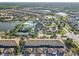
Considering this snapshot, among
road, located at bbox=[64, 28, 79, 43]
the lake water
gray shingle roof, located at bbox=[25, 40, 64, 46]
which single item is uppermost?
the lake water

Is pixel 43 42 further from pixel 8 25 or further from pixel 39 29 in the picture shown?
pixel 8 25

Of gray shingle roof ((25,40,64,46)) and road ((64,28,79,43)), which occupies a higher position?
road ((64,28,79,43))

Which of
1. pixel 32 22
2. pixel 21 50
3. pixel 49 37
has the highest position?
pixel 32 22

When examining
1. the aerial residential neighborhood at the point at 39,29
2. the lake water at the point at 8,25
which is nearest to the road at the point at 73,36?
the aerial residential neighborhood at the point at 39,29

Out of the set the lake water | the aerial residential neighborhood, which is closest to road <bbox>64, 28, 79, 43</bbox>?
the aerial residential neighborhood

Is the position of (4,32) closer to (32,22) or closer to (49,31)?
(32,22)

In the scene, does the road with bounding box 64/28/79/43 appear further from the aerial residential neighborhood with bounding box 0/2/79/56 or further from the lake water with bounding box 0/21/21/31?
the lake water with bounding box 0/21/21/31

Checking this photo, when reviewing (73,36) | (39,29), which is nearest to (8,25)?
(39,29)

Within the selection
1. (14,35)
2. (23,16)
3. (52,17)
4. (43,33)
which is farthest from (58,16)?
(14,35)
